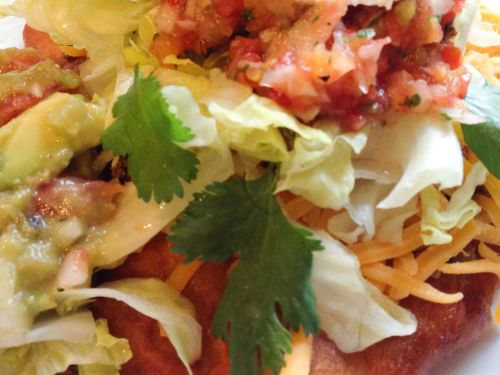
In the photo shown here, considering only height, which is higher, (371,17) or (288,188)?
(371,17)

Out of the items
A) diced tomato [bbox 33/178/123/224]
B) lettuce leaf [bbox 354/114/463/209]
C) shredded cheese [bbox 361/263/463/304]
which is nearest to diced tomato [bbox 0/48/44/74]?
diced tomato [bbox 33/178/123/224]

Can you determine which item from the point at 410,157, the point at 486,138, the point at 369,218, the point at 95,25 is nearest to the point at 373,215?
the point at 369,218

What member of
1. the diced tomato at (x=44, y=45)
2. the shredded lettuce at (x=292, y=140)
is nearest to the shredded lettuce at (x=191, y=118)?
the shredded lettuce at (x=292, y=140)

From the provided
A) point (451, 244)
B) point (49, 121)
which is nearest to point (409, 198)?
point (451, 244)

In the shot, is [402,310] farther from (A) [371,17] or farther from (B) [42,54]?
(B) [42,54]

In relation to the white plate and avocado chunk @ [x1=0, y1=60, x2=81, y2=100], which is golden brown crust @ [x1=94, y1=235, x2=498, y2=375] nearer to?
the white plate
